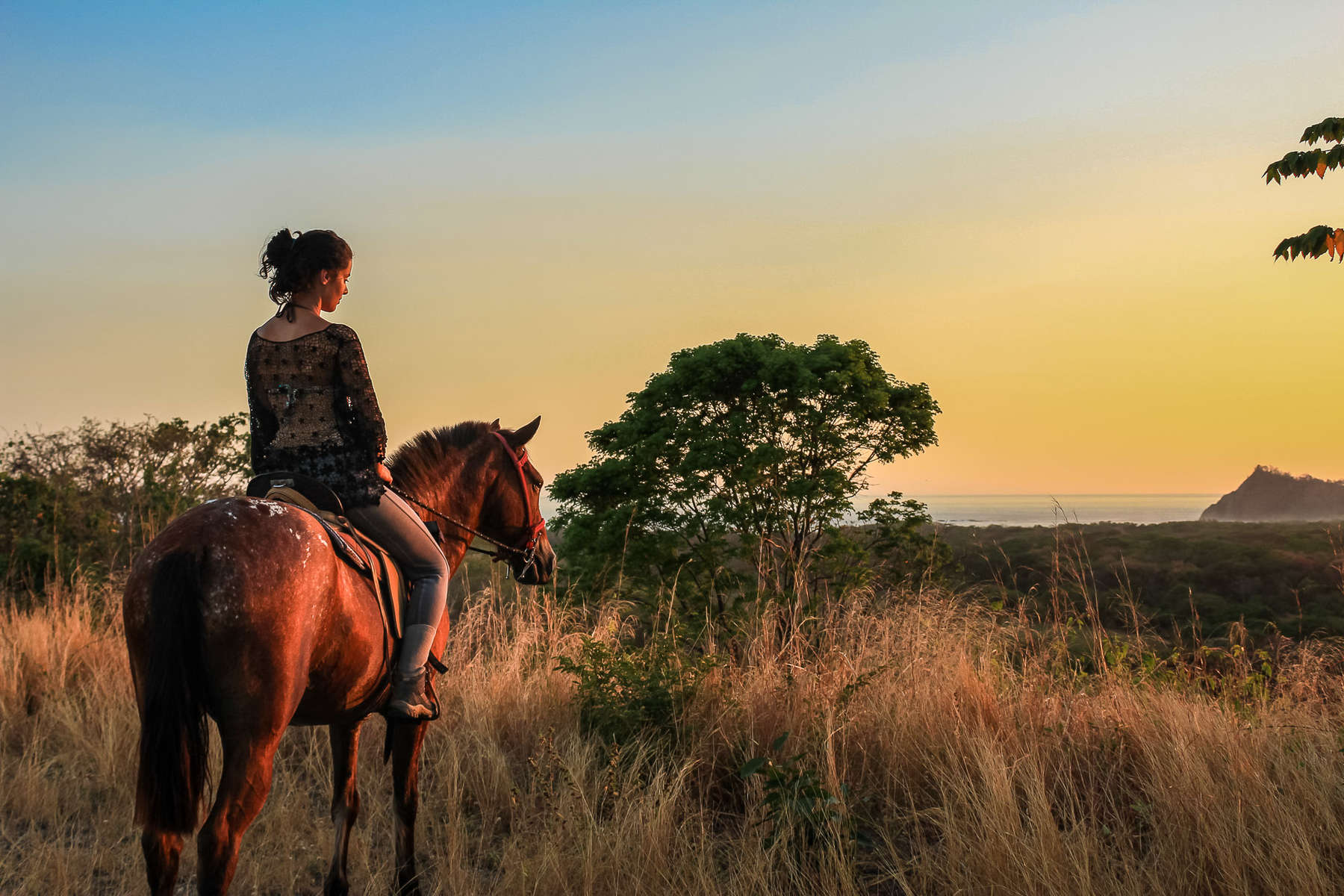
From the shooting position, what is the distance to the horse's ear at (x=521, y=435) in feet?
14.9

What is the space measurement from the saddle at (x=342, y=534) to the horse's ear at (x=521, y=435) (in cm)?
106

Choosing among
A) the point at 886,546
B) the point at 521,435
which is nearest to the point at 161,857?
the point at 521,435

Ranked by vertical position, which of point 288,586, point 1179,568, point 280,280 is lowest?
point 1179,568

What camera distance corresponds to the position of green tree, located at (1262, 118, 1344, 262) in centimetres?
492

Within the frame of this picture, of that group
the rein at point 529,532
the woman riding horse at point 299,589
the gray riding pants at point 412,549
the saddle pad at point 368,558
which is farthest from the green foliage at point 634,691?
the saddle pad at point 368,558

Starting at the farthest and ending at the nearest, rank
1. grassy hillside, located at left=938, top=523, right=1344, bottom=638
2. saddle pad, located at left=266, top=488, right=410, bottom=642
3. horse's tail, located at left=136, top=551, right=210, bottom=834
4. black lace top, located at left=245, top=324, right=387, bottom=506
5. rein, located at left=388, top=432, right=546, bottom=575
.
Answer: grassy hillside, located at left=938, top=523, right=1344, bottom=638 < rein, located at left=388, top=432, right=546, bottom=575 < black lace top, located at left=245, top=324, right=387, bottom=506 < saddle pad, located at left=266, top=488, right=410, bottom=642 < horse's tail, located at left=136, top=551, right=210, bottom=834

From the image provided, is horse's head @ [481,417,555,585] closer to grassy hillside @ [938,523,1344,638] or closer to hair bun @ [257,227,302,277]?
hair bun @ [257,227,302,277]

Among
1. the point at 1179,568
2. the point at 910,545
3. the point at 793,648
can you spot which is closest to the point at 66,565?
the point at 793,648

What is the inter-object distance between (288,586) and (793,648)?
150 inches

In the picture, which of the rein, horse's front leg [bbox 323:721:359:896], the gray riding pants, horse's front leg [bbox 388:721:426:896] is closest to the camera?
the gray riding pants

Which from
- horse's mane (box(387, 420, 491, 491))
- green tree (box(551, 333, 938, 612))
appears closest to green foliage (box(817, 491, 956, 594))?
green tree (box(551, 333, 938, 612))

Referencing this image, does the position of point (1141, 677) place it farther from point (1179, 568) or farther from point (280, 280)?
point (1179, 568)

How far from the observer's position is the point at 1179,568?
35562 millimetres

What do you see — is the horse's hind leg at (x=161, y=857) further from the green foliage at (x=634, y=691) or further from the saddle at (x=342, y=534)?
the green foliage at (x=634, y=691)
